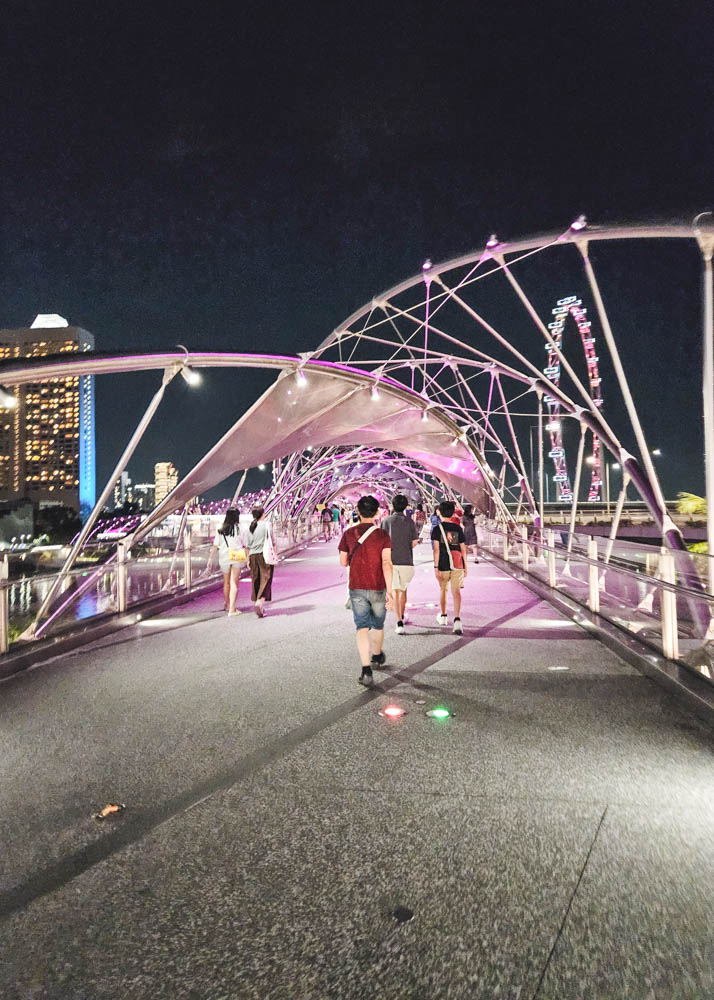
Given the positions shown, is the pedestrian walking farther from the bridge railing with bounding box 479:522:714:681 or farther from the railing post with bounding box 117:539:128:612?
the railing post with bounding box 117:539:128:612

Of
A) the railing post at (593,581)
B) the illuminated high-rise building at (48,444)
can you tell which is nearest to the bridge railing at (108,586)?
the railing post at (593,581)

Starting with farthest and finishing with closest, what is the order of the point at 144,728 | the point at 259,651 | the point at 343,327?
the point at 343,327
the point at 259,651
the point at 144,728

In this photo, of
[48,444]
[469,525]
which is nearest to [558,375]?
[469,525]

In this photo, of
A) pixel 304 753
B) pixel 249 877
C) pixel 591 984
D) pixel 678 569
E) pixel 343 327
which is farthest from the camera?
pixel 343 327

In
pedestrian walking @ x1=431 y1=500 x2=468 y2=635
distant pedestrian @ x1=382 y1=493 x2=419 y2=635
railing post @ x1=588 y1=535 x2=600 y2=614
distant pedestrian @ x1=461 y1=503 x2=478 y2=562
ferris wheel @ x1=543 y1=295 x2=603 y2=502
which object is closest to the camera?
distant pedestrian @ x1=382 y1=493 x2=419 y2=635

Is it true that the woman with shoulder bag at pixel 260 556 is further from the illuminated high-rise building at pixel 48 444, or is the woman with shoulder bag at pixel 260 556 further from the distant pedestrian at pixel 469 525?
the illuminated high-rise building at pixel 48 444

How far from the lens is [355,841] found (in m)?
3.38

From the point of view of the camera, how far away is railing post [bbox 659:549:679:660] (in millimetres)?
7070

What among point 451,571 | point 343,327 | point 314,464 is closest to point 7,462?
point 314,464

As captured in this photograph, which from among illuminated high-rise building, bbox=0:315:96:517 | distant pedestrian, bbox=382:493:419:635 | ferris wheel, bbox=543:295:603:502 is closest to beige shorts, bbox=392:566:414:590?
distant pedestrian, bbox=382:493:419:635

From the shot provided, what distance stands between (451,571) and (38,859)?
290 inches

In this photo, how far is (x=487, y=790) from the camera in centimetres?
402

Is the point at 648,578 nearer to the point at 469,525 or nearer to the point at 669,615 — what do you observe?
the point at 669,615

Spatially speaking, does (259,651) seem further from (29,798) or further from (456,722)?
(29,798)
